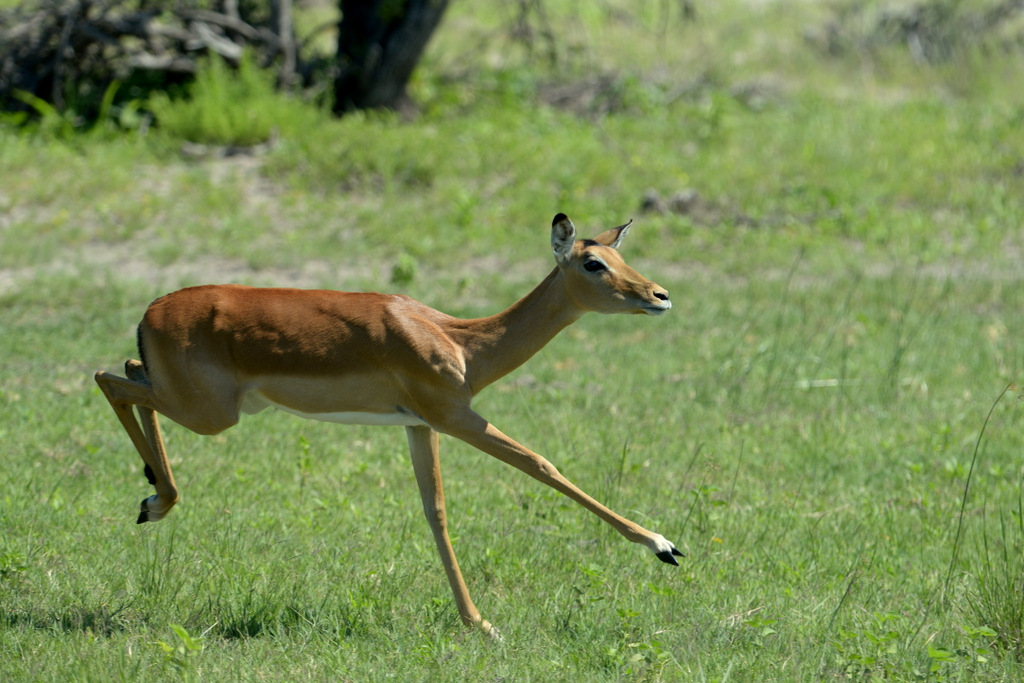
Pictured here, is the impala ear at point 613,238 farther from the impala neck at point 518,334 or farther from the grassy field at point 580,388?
the grassy field at point 580,388

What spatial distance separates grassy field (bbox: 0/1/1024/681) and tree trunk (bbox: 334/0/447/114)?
539 millimetres

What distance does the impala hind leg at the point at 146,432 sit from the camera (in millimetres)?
4520

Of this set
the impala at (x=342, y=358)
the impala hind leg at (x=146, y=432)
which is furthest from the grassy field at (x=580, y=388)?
the impala at (x=342, y=358)

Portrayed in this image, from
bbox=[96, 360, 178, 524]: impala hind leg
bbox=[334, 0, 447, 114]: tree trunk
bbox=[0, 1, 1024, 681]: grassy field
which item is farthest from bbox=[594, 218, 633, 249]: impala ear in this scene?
bbox=[334, 0, 447, 114]: tree trunk

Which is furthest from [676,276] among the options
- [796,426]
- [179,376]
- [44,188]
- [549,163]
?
[179,376]

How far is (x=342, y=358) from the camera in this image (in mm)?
4391

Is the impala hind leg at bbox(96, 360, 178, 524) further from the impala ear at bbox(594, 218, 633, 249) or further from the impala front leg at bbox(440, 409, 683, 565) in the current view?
the impala ear at bbox(594, 218, 633, 249)

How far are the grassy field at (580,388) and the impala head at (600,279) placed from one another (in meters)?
1.13

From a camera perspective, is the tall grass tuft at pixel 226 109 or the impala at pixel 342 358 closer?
the impala at pixel 342 358

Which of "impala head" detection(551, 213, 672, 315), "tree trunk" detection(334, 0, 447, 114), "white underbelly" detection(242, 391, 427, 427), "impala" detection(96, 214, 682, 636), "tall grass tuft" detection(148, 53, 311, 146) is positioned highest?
"impala head" detection(551, 213, 672, 315)

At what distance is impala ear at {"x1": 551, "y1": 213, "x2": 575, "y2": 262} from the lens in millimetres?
4348

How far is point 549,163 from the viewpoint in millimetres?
13211

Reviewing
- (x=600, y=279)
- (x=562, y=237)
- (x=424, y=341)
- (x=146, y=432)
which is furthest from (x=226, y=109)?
(x=600, y=279)

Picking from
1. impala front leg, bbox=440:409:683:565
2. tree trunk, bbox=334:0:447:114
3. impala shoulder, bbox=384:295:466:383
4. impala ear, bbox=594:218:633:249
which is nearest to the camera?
impala front leg, bbox=440:409:683:565
